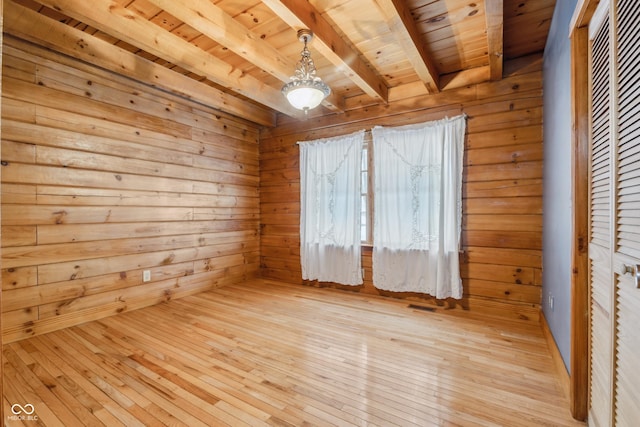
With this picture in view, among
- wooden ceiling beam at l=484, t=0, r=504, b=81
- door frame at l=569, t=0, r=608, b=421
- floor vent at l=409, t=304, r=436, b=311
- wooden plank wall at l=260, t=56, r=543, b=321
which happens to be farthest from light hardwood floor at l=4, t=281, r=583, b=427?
wooden ceiling beam at l=484, t=0, r=504, b=81

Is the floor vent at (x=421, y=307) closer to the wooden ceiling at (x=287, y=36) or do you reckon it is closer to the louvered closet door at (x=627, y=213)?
the louvered closet door at (x=627, y=213)

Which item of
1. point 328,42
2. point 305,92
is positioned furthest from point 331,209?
point 328,42

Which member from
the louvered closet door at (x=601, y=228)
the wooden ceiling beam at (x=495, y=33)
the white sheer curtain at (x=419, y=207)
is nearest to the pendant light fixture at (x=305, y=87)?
the wooden ceiling beam at (x=495, y=33)

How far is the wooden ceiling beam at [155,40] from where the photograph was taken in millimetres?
2078

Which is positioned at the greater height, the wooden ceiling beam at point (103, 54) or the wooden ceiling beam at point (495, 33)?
the wooden ceiling beam at point (103, 54)

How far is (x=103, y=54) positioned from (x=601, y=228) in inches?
144

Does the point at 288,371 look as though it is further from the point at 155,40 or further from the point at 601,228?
the point at 155,40

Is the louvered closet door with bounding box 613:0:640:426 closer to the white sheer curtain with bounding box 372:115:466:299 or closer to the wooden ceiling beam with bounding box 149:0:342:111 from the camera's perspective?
the white sheer curtain with bounding box 372:115:466:299

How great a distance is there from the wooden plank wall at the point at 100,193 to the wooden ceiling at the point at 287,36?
1.11ft

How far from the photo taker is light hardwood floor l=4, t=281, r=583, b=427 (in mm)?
1623

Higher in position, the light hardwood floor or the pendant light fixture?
the pendant light fixture

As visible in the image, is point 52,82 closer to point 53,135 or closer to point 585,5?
point 53,135

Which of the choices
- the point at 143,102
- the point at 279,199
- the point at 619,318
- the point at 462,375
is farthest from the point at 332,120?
the point at 619,318

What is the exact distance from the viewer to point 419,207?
3.29 m
